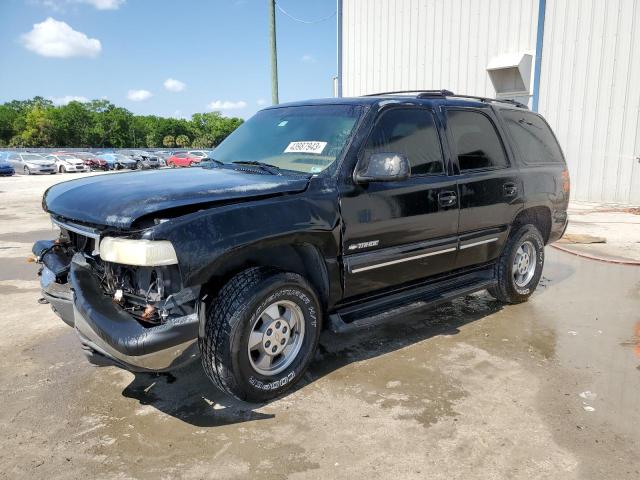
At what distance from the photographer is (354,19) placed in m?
19.0

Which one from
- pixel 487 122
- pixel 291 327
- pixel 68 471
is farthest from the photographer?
pixel 487 122

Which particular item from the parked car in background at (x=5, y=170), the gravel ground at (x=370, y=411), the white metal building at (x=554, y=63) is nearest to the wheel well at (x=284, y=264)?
the gravel ground at (x=370, y=411)

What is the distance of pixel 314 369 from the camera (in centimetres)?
376

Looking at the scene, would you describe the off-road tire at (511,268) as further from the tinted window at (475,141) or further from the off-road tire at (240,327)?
the off-road tire at (240,327)

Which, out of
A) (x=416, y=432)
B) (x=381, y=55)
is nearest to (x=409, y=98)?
(x=416, y=432)

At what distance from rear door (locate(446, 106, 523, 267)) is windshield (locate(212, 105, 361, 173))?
1.04 meters

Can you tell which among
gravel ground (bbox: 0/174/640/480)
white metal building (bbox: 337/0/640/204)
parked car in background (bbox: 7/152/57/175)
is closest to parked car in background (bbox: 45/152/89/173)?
parked car in background (bbox: 7/152/57/175)

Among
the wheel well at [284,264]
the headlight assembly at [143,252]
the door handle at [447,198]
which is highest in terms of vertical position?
the door handle at [447,198]

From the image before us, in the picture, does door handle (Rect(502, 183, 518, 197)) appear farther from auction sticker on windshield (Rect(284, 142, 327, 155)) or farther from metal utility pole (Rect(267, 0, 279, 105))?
metal utility pole (Rect(267, 0, 279, 105))

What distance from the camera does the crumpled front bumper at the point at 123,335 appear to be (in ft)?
8.82

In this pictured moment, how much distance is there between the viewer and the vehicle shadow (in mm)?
3166

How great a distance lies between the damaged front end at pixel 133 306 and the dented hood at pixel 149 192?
115mm

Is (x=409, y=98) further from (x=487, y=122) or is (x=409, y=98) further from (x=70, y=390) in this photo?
(x=70, y=390)

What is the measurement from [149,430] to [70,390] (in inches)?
34.1
